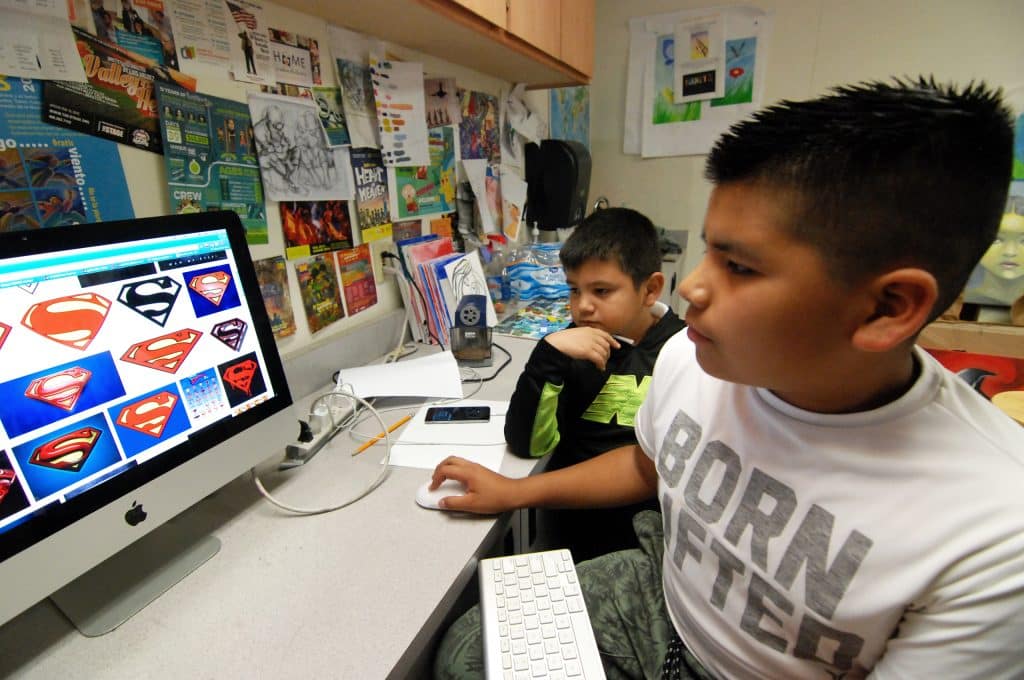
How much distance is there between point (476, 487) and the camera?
2.23ft

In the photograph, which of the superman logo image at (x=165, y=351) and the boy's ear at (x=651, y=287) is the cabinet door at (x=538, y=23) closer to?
the boy's ear at (x=651, y=287)

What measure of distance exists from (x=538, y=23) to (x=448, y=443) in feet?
3.67

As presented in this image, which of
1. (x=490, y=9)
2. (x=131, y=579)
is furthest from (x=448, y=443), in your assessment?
(x=490, y=9)

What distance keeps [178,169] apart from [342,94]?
438mm

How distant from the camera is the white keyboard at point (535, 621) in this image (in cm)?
50

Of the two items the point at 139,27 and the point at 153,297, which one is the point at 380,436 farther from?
the point at 139,27

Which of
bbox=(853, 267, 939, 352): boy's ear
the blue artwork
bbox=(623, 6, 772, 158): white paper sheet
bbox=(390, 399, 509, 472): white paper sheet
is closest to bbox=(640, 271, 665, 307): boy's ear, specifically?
bbox=(390, 399, 509, 472): white paper sheet

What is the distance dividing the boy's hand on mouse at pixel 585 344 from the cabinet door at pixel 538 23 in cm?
78

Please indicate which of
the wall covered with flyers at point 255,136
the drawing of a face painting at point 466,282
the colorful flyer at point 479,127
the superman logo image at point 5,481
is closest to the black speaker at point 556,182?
the colorful flyer at point 479,127

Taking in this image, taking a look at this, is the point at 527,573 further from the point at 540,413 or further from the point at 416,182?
the point at 416,182

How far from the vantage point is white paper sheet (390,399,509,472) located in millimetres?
798

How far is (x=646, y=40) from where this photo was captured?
221 centimetres

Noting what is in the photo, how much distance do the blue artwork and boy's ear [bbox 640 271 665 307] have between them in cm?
135

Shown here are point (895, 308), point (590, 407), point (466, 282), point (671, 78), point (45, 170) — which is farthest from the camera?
point (671, 78)
